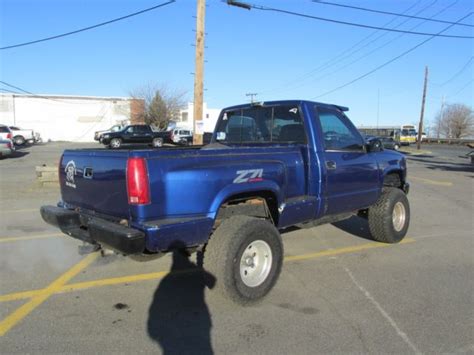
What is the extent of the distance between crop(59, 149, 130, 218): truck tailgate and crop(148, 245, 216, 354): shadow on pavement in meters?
0.70

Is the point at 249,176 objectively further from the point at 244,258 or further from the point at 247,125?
the point at 247,125

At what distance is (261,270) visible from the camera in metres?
4.30

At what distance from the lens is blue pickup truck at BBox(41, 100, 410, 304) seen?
140 inches

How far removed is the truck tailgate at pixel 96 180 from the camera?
145 inches

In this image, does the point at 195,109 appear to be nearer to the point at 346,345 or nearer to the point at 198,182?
the point at 198,182

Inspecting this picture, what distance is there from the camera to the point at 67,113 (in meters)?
56.9

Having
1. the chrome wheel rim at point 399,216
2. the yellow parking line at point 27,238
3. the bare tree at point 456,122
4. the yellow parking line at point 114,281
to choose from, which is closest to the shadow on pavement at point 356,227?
the chrome wheel rim at point 399,216

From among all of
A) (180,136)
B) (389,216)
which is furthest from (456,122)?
(389,216)

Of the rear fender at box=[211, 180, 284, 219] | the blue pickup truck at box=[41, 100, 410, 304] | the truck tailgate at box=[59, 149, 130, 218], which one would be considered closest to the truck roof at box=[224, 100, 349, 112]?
the blue pickup truck at box=[41, 100, 410, 304]

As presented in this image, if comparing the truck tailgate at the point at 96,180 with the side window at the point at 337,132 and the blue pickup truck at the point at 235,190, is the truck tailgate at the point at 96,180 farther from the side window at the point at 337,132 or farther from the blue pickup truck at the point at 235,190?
the side window at the point at 337,132

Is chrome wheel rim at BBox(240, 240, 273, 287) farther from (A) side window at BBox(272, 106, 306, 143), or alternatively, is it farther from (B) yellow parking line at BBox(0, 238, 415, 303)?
(A) side window at BBox(272, 106, 306, 143)

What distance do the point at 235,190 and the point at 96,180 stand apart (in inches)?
51.5

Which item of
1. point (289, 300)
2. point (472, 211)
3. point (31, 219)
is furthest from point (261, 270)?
point (472, 211)

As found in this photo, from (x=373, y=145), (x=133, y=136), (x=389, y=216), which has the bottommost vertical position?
(x=389, y=216)
